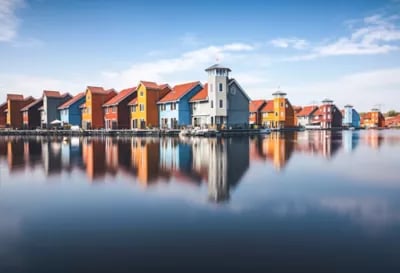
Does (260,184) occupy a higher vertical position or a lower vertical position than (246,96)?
lower

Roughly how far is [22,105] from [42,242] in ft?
303

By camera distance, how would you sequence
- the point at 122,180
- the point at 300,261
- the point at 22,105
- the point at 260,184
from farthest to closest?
the point at 22,105
the point at 122,180
the point at 260,184
the point at 300,261

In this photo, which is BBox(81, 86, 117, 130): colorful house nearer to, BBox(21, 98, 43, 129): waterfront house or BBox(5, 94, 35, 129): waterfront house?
BBox(21, 98, 43, 129): waterfront house

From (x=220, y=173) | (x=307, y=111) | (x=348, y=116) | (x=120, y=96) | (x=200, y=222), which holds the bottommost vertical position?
(x=200, y=222)

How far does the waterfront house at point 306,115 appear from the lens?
112188mm

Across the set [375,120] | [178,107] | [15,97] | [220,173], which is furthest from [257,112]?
[375,120]

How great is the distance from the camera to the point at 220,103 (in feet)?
182

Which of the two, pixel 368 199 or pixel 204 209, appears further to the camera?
pixel 368 199

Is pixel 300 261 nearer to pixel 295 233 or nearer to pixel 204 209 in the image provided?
pixel 295 233

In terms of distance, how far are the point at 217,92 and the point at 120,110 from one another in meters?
22.2

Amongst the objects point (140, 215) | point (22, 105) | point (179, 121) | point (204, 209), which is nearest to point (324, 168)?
point (204, 209)

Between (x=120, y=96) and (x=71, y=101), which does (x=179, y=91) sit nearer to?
(x=120, y=96)

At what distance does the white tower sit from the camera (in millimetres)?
54656

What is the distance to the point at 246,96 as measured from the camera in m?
60.3
